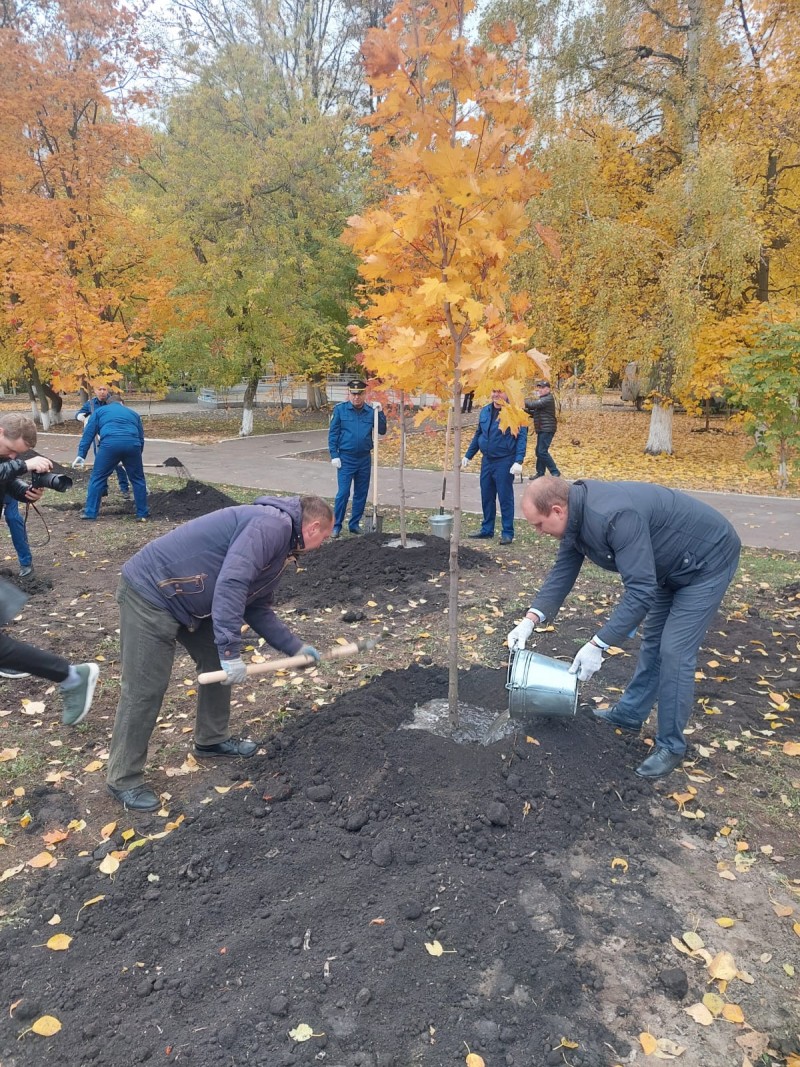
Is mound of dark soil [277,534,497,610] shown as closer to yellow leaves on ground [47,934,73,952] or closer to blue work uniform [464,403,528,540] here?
blue work uniform [464,403,528,540]

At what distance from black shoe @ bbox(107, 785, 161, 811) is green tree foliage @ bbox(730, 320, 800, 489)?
32.1 feet

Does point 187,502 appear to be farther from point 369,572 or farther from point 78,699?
point 78,699

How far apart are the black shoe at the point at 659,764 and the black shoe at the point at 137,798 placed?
7.82 ft

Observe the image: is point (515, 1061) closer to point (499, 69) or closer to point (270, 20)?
point (499, 69)

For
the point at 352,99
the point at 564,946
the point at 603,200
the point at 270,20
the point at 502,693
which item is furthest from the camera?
the point at 352,99

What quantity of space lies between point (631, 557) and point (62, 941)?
271 centimetres

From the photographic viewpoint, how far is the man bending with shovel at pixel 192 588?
2926 mm

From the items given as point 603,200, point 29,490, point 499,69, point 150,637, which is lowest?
point 150,637

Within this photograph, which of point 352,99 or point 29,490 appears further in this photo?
point 352,99

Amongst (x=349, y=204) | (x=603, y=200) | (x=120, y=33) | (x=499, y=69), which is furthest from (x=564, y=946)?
(x=349, y=204)

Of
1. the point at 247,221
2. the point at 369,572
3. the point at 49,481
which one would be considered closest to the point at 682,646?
the point at 369,572

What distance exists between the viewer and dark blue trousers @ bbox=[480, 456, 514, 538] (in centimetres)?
791

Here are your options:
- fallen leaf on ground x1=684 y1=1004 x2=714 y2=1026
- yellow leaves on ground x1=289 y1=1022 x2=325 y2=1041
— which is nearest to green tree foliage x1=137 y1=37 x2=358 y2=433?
yellow leaves on ground x1=289 y1=1022 x2=325 y2=1041

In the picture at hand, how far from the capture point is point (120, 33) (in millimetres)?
13656
